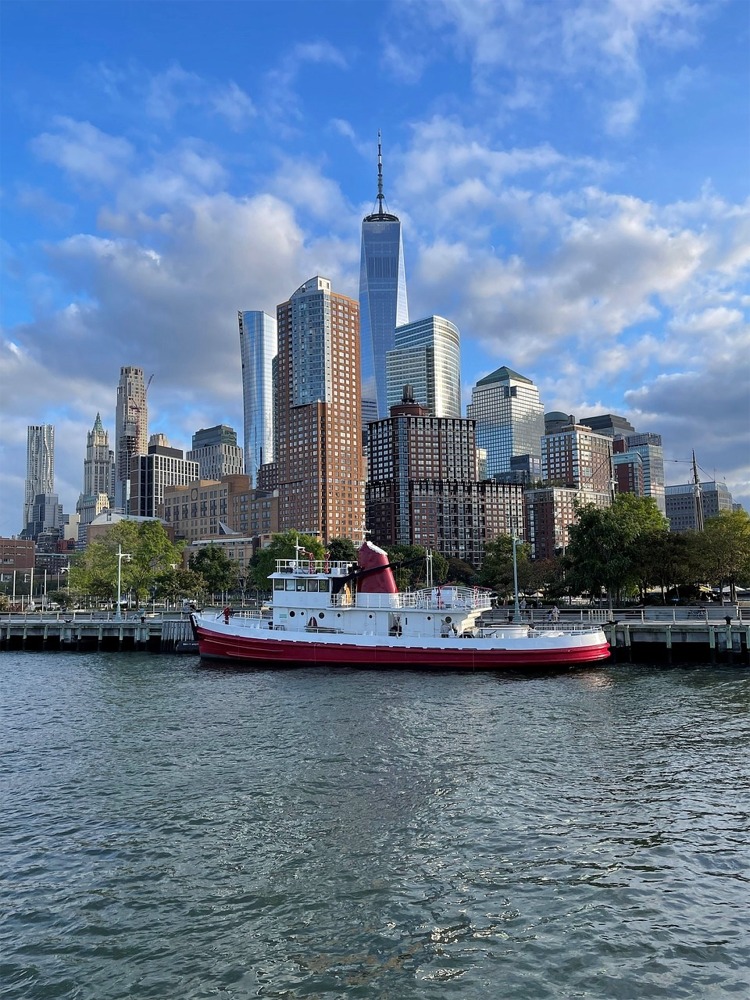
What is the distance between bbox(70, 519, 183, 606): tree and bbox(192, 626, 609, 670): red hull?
47617mm

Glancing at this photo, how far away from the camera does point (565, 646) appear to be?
5231 cm

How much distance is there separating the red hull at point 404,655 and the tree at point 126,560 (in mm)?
47617

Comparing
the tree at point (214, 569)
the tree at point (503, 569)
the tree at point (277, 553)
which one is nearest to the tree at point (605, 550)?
the tree at point (503, 569)

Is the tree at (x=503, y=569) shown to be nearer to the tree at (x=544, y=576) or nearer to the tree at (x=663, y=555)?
the tree at (x=544, y=576)

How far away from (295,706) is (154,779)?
1373cm

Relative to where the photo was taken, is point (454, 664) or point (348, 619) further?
point (348, 619)

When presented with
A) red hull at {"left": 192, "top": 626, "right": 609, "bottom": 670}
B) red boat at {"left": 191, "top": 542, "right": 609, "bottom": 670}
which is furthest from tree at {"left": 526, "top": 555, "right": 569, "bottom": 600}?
red hull at {"left": 192, "top": 626, "right": 609, "bottom": 670}

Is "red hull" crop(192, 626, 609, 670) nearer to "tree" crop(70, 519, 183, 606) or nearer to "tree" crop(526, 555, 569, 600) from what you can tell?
"tree" crop(70, 519, 183, 606)

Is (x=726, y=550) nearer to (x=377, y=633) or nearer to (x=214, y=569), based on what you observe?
(x=377, y=633)

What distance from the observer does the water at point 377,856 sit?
1336 cm

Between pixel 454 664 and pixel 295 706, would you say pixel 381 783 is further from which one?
pixel 454 664

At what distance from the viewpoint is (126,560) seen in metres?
104

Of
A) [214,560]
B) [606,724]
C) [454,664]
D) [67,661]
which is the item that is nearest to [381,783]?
[606,724]

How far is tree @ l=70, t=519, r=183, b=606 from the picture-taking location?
10362cm
